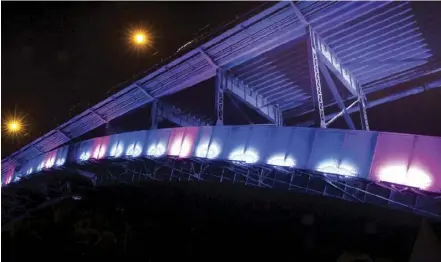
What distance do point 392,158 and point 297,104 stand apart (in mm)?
14212

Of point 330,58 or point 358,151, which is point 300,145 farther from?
point 330,58

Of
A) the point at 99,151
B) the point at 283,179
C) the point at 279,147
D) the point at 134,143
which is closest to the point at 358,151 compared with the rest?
the point at 279,147

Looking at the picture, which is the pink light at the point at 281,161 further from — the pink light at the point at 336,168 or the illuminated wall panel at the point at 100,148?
the illuminated wall panel at the point at 100,148

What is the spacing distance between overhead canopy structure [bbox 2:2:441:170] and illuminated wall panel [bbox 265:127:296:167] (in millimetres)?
2340

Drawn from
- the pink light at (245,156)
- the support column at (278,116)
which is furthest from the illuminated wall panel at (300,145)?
the support column at (278,116)

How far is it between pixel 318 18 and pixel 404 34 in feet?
17.2

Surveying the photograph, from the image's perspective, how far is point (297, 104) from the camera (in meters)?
28.7

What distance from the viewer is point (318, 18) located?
20078mm

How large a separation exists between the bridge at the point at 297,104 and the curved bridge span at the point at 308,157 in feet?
0.19

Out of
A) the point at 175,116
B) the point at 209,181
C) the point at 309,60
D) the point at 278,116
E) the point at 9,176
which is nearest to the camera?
the point at 309,60

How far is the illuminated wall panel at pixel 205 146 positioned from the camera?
23031 millimetres

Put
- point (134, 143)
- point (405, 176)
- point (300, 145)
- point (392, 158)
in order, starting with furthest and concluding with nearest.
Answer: point (134, 143), point (300, 145), point (392, 158), point (405, 176)

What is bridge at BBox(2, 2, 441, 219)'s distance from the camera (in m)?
15.9

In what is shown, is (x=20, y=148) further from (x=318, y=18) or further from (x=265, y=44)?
(x=318, y=18)
